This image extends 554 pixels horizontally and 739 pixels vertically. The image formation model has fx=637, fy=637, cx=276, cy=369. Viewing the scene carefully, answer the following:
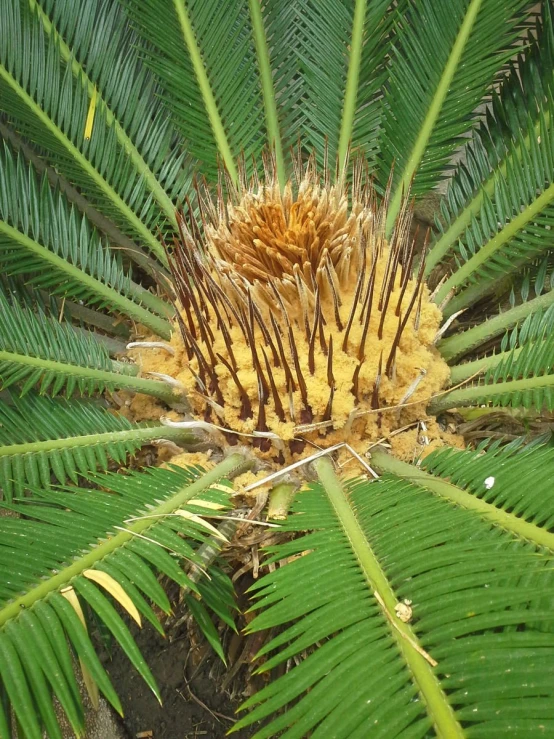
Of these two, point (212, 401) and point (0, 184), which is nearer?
point (212, 401)

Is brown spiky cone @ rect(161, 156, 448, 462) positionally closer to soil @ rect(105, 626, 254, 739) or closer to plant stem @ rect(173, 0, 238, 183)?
plant stem @ rect(173, 0, 238, 183)

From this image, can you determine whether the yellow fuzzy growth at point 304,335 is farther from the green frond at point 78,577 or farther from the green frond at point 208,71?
the green frond at point 208,71

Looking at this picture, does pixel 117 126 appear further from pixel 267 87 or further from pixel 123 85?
pixel 267 87

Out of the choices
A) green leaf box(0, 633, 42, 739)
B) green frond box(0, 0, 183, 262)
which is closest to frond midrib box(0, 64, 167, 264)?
green frond box(0, 0, 183, 262)

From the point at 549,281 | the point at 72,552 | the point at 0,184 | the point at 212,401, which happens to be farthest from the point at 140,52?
the point at 72,552

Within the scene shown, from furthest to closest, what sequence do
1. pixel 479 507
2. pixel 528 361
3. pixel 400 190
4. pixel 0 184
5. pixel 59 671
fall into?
pixel 400 190 → pixel 0 184 → pixel 528 361 → pixel 479 507 → pixel 59 671

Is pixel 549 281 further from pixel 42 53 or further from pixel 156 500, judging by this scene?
pixel 42 53
